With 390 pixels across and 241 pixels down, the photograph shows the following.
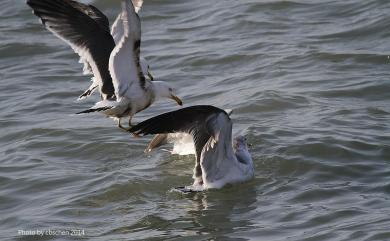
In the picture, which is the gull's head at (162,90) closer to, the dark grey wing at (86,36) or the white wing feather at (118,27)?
the dark grey wing at (86,36)

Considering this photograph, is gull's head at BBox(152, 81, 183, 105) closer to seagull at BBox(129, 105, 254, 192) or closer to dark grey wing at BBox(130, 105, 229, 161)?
seagull at BBox(129, 105, 254, 192)

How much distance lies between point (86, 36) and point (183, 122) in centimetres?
176

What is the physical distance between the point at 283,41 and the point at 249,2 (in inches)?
78.1

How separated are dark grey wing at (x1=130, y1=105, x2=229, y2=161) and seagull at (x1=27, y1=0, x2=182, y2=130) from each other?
0.74 meters

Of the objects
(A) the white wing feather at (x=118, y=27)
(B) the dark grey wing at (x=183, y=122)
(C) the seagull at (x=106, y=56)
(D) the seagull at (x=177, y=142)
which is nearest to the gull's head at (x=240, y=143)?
(D) the seagull at (x=177, y=142)

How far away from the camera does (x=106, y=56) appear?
8.95 m

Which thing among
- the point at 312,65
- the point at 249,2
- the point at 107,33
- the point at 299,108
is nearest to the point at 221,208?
the point at 107,33

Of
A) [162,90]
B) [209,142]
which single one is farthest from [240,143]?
[209,142]

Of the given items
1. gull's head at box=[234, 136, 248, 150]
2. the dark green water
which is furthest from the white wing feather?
gull's head at box=[234, 136, 248, 150]

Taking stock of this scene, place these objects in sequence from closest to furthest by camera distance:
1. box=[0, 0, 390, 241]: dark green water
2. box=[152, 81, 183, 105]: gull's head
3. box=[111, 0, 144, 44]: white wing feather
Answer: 1. box=[0, 0, 390, 241]: dark green water
2. box=[152, 81, 183, 105]: gull's head
3. box=[111, 0, 144, 44]: white wing feather

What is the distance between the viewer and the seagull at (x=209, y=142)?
299 inches

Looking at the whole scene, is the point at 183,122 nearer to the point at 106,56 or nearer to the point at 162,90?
the point at 162,90

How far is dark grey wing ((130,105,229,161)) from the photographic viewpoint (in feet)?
24.8

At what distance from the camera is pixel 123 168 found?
9.22 meters
